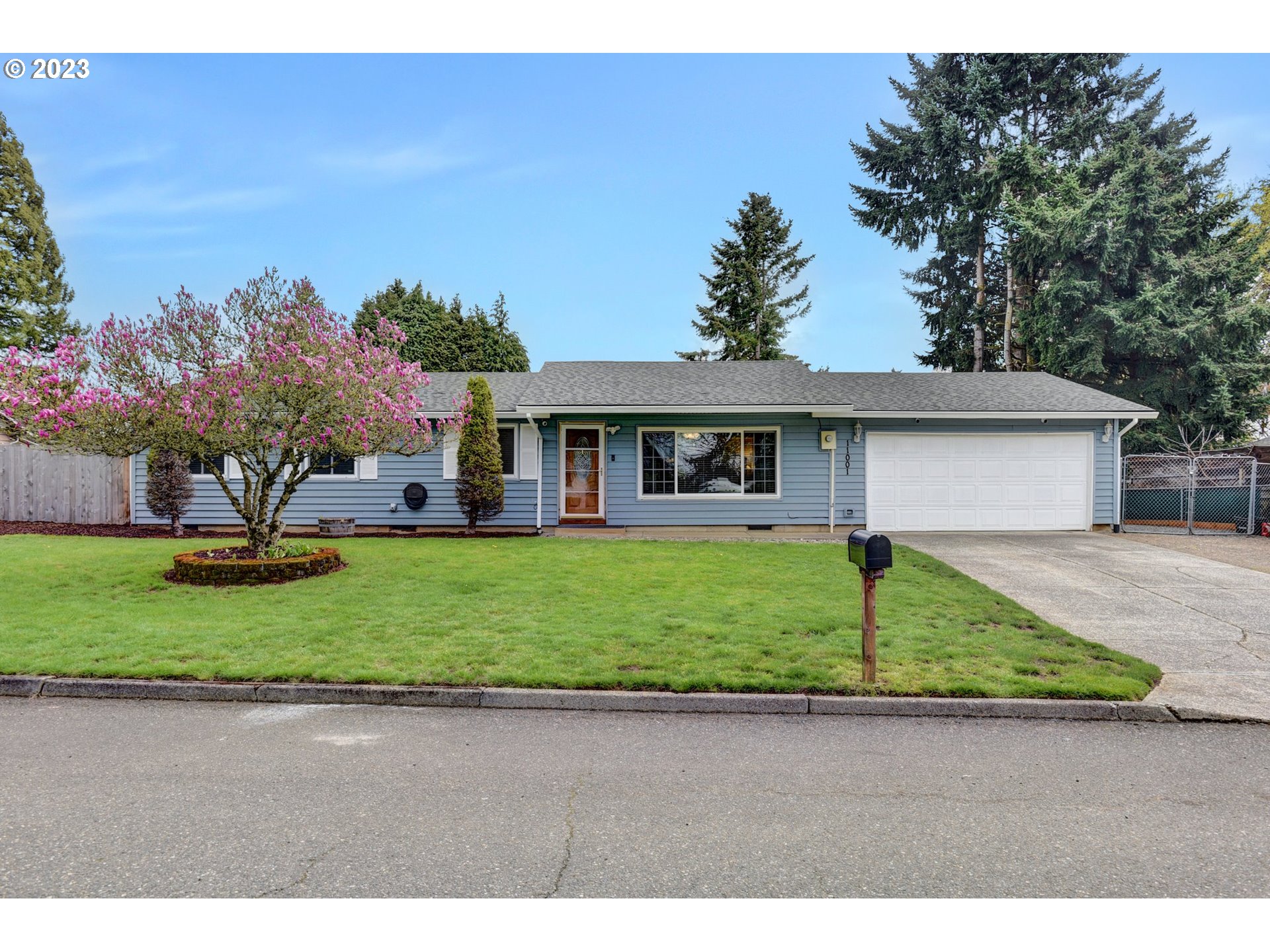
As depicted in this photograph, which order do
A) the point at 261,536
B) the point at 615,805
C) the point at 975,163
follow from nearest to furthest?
the point at 615,805
the point at 261,536
the point at 975,163

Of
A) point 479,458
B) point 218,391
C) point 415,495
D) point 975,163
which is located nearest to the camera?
point 218,391

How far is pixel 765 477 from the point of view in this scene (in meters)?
13.8

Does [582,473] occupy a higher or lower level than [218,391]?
lower

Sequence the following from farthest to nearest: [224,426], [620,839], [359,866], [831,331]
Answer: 1. [831,331]
2. [224,426]
3. [620,839]
4. [359,866]

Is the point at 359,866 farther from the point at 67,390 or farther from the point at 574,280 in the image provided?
the point at 574,280

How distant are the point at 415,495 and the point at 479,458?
72.7 inches

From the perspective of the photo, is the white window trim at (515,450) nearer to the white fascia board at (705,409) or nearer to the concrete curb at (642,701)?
the white fascia board at (705,409)

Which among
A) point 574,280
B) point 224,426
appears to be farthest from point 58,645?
point 574,280

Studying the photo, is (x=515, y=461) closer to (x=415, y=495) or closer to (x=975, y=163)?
(x=415, y=495)

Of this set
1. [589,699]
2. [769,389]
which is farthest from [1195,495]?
[589,699]

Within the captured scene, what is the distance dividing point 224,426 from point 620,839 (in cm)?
718

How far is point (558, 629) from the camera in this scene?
5777 mm

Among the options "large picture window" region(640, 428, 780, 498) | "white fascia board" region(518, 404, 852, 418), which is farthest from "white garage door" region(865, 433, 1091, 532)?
"large picture window" region(640, 428, 780, 498)

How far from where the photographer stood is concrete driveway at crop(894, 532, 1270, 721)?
461cm
